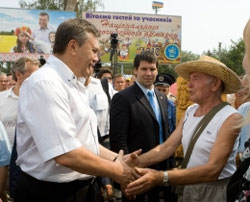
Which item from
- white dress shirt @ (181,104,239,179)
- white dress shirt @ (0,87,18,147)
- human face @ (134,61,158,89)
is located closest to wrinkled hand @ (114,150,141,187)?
white dress shirt @ (181,104,239,179)

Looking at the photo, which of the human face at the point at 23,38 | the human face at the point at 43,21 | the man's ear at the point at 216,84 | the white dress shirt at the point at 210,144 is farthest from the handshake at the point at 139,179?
the human face at the point at 43,21

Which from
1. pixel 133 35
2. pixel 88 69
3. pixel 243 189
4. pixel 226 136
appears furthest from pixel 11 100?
pixel 133 35

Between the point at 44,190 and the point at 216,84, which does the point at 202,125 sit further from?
the point at 44,190

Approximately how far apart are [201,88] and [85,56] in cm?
100

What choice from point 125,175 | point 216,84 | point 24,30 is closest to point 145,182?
point 125,175

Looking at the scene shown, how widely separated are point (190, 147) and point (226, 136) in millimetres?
332

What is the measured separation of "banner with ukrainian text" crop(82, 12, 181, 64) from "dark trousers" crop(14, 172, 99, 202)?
21.5 m

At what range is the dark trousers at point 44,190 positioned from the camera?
2.47m

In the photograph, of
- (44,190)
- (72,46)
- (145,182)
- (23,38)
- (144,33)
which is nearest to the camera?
(44,190)

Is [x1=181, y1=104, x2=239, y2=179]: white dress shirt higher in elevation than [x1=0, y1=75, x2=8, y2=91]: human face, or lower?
higher

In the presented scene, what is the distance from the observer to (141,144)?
411cm

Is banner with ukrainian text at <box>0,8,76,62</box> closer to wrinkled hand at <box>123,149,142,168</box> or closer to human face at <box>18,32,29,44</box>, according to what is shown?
human face at <box>18,32,29,44</box>

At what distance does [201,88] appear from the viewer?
3088 mm

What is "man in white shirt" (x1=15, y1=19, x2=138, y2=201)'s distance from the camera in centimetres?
229
